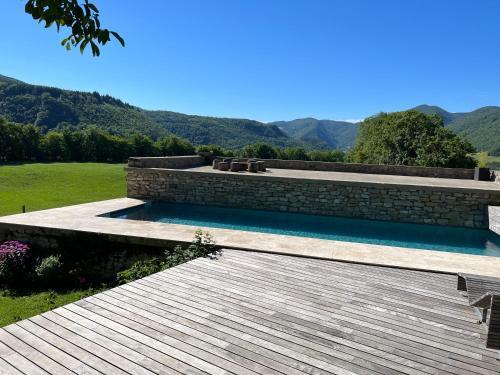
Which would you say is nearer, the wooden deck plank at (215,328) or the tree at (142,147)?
the wooden deck plank at (215,328)

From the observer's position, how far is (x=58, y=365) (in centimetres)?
288

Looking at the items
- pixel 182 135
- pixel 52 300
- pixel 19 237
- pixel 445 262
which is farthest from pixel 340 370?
pixel 182 135

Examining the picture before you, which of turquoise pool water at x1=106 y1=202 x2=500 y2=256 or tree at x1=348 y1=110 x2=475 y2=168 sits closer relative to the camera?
turquoise pool water at x1=106 y1=202 x2=500 y2=256

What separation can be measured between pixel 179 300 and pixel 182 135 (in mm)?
120119

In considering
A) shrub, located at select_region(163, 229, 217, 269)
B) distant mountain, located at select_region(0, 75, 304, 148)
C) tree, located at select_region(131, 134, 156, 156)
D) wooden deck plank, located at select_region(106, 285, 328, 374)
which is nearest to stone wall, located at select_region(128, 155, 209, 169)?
shrub, located at select_region(163, 229, 217, 269)

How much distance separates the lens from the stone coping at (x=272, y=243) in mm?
6070

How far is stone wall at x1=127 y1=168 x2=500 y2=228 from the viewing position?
11664 mm

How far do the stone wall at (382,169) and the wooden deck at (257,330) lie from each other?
1341 centimetres

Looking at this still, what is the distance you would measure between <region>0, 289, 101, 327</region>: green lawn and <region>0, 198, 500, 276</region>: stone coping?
1389 millimetres

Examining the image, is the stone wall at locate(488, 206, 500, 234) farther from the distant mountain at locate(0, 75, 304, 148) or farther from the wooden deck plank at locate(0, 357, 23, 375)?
the distant mountain at locate(0, 75, 304, 148)

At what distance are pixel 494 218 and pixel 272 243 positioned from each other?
7.81 metres

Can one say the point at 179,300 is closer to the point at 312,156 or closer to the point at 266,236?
the point at 266,236

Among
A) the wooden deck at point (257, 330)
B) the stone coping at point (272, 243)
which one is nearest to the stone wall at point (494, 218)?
the stone coping at point (272, 243)

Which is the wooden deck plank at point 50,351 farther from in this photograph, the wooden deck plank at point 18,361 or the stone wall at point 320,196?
the stone wall at point 320,196
